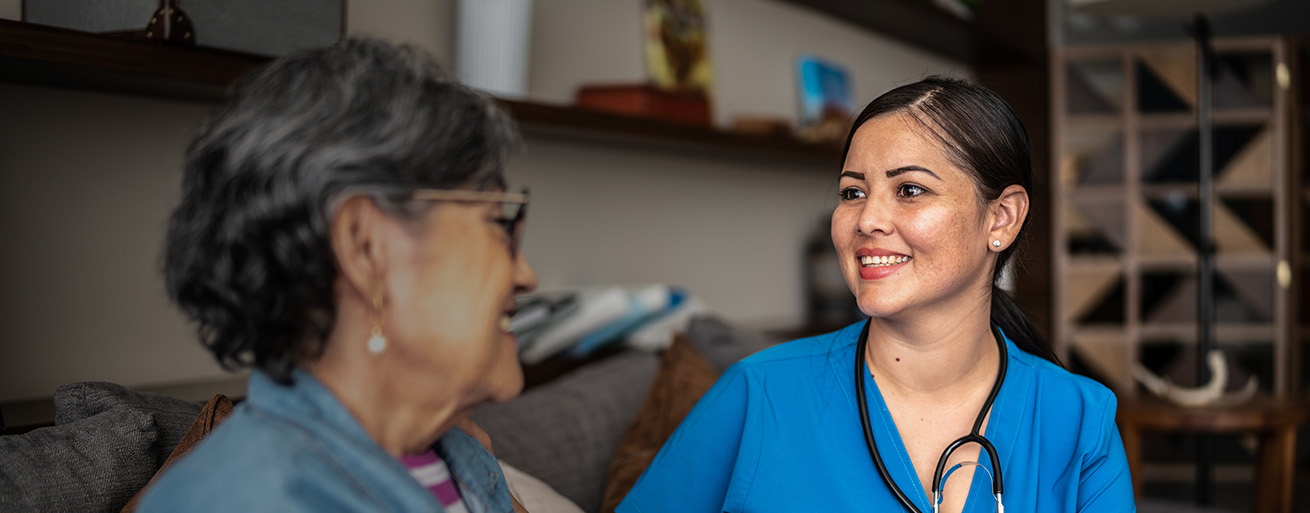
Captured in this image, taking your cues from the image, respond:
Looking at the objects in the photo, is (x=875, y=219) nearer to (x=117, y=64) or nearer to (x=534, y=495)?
(x=534, y=495)

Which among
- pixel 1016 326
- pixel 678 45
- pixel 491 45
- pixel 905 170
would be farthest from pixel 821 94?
pixel 905 170

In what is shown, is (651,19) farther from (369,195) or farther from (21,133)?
(369,195)

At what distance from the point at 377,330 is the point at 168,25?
0.81 metres

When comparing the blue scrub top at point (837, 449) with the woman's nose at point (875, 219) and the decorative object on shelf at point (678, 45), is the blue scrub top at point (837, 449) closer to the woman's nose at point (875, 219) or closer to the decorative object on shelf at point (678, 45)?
the woman's nose at point (875, 219)

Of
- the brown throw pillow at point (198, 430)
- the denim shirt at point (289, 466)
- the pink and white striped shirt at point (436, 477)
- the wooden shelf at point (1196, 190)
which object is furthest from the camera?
the wooden shelf at point (1196, 190)

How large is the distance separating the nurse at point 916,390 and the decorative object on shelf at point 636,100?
3.12ft

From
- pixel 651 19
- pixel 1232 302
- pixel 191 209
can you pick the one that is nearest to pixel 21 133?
pixel 191 209

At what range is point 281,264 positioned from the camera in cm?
79

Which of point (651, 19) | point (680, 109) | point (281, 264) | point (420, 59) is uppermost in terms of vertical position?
point (651, 19)

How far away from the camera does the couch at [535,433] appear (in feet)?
3.59

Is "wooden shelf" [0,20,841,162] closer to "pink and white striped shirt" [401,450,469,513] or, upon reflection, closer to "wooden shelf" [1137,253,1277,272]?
"pink and white striped shirt" [401,450,469,513]

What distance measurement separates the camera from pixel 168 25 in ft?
4.64

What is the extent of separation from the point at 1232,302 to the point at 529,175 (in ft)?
12.1

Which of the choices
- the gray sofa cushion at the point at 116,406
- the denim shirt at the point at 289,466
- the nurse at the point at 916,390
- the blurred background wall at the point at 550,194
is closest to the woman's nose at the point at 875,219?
the nurse at the point at 916,390
